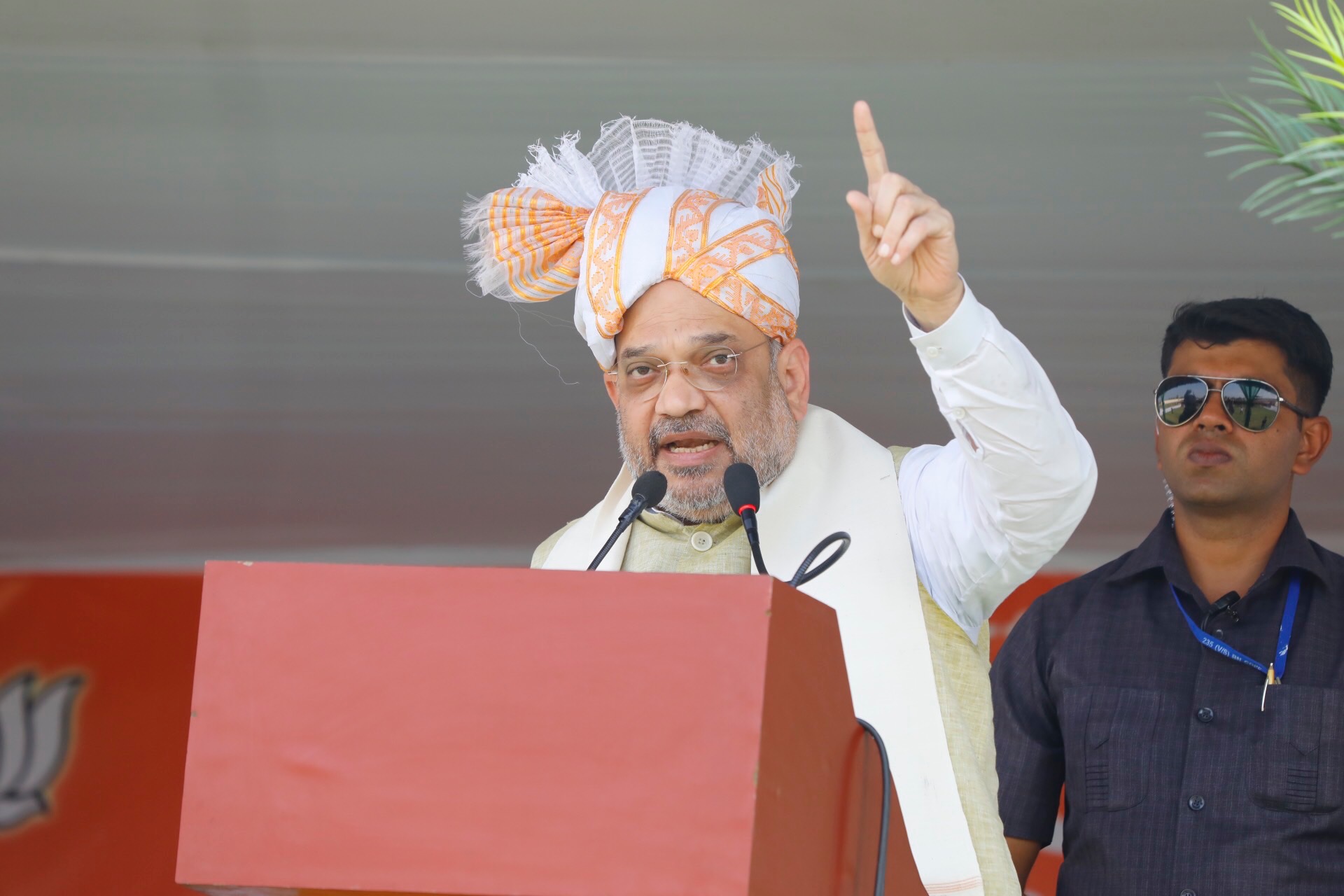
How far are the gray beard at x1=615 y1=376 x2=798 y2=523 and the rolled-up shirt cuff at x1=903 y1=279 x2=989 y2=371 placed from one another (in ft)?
1.68

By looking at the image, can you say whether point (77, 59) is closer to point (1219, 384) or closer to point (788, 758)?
point (1219, 384)

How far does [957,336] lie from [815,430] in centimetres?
65

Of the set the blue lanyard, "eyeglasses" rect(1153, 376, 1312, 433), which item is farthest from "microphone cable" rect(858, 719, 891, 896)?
"eyeglasses" rect(1153, 376, 1312, 433)

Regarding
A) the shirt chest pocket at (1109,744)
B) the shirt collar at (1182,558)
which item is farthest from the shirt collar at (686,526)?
the shirt collar at (1182,558)

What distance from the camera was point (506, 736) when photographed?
1217 mm

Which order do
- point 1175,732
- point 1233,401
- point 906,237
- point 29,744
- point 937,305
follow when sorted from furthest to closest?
point 29,744, point 1233,401, point 1175,732, point 937,305, point 906,237

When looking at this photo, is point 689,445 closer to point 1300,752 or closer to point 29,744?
point 1300,752

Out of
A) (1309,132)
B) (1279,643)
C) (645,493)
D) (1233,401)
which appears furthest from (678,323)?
(1309,132)

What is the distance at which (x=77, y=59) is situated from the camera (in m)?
4.08

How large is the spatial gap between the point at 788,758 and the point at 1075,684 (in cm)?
159

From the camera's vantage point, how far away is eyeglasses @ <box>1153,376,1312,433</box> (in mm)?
2652

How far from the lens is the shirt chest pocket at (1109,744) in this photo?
2543 millimetres

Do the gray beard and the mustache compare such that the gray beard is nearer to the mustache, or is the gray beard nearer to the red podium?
the mustache

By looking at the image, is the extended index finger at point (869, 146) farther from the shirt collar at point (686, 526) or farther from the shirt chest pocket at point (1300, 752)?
the shirt chest pocket at point (1300, 752)
